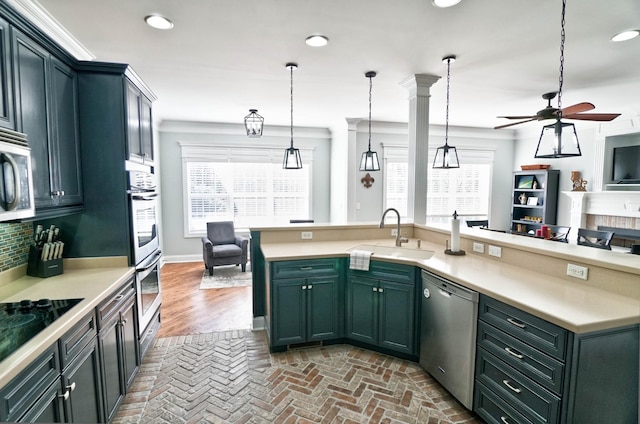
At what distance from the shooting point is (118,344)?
2121 millimetres

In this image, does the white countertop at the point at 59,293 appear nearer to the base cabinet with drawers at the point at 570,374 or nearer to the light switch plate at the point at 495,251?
the base cabinet with drawers at the point at 570,374

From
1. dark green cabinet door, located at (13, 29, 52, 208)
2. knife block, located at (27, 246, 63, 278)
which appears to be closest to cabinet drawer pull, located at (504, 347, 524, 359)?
dark green cabinet door, located at (13, 29, 52, 208)

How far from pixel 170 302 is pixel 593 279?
445 centimetres

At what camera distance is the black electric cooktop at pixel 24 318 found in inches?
51.2

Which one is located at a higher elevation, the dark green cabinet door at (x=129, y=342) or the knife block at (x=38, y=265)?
the knife block at (x=38, y=265)

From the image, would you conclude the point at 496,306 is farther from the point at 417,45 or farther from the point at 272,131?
the point at 272,131

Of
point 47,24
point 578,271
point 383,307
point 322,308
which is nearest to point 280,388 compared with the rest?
point 322,308

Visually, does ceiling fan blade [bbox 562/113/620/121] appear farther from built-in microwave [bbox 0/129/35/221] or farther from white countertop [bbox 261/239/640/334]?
built-in microwave [bbox 0/129/35/221]

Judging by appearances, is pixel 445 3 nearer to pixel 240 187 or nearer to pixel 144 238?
pixel 144 238

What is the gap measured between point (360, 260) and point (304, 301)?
2.09 feet

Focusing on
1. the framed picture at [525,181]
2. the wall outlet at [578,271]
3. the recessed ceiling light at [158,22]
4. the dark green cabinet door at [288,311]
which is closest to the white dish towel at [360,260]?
the dark green cabinet door at [288,311]

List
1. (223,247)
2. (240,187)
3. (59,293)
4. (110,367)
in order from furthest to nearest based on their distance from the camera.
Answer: (240,187) < (223,247) < (110,367) < (59,293)

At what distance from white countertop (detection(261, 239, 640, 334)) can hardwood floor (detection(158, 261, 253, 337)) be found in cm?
130

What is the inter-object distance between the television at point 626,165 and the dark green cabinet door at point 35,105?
24.6 feet
